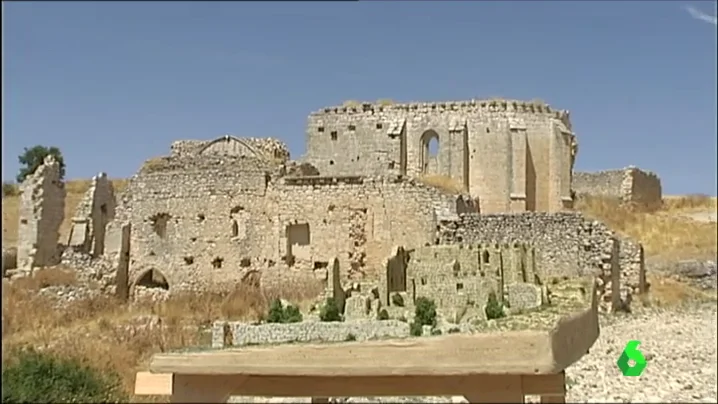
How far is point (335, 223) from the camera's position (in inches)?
555

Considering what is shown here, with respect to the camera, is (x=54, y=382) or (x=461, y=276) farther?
(x=461, y=276)

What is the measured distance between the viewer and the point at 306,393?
4.22 metres

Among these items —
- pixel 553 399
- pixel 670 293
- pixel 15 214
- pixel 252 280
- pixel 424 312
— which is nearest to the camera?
pixel 553 399

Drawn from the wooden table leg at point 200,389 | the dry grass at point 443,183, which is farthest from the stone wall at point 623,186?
the wooden table leg at point 200,389

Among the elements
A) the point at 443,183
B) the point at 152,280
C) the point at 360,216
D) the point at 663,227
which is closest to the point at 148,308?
the point at 152,280

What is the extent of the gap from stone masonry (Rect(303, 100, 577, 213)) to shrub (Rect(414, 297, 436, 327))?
7.62m

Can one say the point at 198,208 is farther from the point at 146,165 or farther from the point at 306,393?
the point at 306,393

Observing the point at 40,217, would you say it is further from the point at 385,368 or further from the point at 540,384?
the point at 540,384

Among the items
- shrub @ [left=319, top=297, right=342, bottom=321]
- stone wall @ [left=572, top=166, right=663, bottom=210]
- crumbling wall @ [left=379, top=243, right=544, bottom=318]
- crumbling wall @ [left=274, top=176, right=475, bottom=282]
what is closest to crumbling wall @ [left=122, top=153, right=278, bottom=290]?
crumbling wall @ [left=274, top=176, right=475, bottom=282]

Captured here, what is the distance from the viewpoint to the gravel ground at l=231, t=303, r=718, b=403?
912 cm

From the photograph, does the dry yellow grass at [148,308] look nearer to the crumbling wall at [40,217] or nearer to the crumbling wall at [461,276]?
the crumbling wall at [40,217]

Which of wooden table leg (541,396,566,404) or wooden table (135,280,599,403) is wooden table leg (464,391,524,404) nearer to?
wooden table (135,280,599,403)

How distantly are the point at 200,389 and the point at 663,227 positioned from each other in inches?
554

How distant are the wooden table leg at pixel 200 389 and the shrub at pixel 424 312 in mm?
2750
